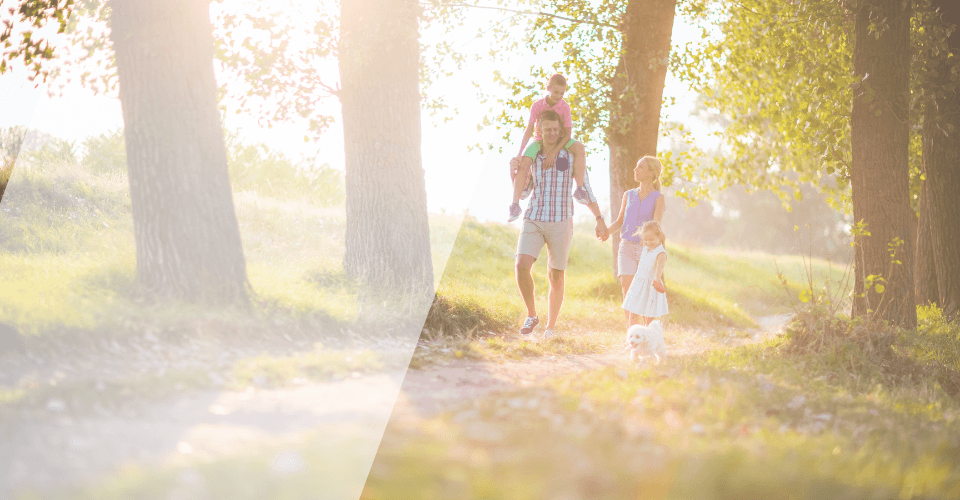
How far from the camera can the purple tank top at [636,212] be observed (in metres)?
7.57

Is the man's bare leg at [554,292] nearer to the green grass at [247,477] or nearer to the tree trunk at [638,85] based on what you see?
the tree trunk at [638,85]

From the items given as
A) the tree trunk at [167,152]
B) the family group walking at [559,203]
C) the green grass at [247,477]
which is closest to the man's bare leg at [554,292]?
the family group walking at [559,203]

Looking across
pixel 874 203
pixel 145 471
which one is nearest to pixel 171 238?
pixel 145 471

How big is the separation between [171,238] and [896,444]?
5788mm

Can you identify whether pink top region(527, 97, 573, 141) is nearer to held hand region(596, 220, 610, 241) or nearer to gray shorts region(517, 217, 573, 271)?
gray shorts region(517, 217, 573, 271)

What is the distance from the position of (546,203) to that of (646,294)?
1.48m

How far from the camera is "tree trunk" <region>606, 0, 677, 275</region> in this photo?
36.2 ft

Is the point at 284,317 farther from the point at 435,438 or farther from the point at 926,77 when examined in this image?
the point at 926,77

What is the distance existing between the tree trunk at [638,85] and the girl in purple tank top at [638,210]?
11.3ft

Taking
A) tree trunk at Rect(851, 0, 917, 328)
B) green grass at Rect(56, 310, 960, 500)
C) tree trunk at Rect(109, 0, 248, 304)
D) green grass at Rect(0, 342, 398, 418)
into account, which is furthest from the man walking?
tree trunk at Rect(851, 0, 917, 328)

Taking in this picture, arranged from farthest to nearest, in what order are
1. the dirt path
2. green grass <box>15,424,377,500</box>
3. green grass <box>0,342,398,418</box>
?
green grass <box>0,342,398,418</box>
the dirt path
green grass <box>15,424,377,500</box>

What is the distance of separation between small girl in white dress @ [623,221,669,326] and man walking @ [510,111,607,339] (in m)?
0.53

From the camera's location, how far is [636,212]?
7656mm

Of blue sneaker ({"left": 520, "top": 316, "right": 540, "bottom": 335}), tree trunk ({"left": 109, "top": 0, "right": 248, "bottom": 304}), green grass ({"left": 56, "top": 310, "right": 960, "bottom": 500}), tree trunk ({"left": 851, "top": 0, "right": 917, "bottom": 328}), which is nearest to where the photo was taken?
green grass ({"left": 56, "top": 310, "right": 960, "bottom": 500})
